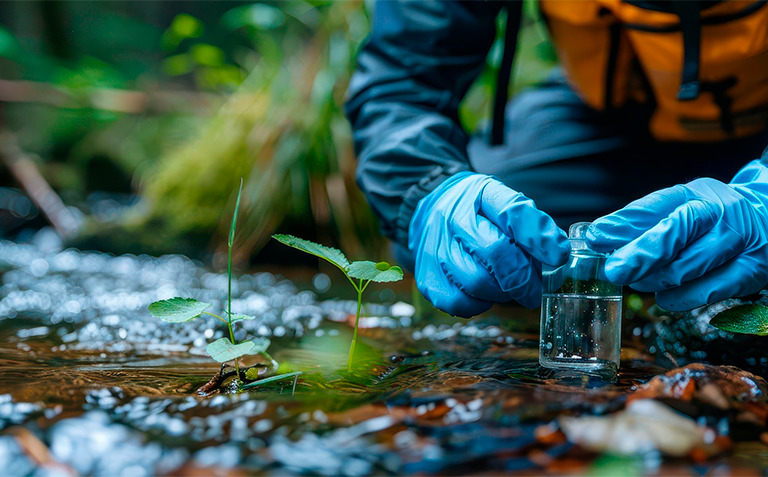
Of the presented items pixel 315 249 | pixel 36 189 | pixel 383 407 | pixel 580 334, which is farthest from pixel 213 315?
pixel 36 189

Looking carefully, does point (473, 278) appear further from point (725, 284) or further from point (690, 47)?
point (690, 47)

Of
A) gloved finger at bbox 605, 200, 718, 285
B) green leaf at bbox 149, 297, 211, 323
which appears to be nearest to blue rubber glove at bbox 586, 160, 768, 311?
gloved finger at bbox 605, 200, 718, 285

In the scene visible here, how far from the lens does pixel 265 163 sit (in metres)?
3.05

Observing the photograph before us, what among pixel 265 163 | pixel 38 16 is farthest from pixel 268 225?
pixel 38 16

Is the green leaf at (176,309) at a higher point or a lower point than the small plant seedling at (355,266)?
lower

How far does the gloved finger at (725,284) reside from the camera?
3.44ft

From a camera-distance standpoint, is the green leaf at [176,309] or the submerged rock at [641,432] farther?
the green leaf at [176,309]

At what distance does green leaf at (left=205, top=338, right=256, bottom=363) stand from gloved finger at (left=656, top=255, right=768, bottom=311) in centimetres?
79

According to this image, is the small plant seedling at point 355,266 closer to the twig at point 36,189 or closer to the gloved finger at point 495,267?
the gloved finger at point 495,267

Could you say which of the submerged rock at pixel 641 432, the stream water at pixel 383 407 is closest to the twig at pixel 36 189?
the stream water at pixel 383 407

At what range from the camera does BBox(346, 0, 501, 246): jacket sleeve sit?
153 centimetres

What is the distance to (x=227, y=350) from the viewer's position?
2.91 ft

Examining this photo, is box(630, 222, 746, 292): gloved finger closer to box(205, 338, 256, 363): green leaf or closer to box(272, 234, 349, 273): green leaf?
box(272, 234, 349, 273): green leaf

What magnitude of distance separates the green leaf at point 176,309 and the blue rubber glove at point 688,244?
2.26 ft
